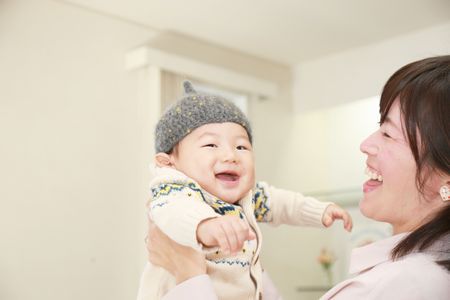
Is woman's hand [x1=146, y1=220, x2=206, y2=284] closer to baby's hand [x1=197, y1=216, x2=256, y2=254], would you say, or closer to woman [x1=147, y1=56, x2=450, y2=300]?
woman [x1=147, y1=56, x2=450, y2=300]

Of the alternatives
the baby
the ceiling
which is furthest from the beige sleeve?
the ceiling

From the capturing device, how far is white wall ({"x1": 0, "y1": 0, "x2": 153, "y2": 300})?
113 inches

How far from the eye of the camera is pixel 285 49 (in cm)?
397

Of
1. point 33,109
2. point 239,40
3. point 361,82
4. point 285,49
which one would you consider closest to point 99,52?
point 33,109

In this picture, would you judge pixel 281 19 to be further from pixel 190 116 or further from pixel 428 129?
pixel 428 129

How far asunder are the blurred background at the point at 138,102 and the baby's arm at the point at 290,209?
61.0 inches

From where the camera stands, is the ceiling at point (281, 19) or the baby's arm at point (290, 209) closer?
the baby's arm at point (290, 209)

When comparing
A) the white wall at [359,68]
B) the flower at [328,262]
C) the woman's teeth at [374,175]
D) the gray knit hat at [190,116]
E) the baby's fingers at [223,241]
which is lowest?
the flower at [328,262]

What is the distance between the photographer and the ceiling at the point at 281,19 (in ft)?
10.5

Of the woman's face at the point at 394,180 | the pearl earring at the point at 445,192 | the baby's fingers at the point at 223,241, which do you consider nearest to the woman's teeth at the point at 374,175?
the woman's face at the point at 394,180

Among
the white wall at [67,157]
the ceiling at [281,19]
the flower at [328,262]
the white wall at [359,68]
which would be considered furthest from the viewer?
the flower at [328,262]

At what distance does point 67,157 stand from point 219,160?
5.46ft

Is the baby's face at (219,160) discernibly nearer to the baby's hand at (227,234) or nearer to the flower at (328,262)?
the baby's hand at (227,234)

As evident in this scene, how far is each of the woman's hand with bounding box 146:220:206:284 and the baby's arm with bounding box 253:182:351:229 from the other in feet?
1.11
